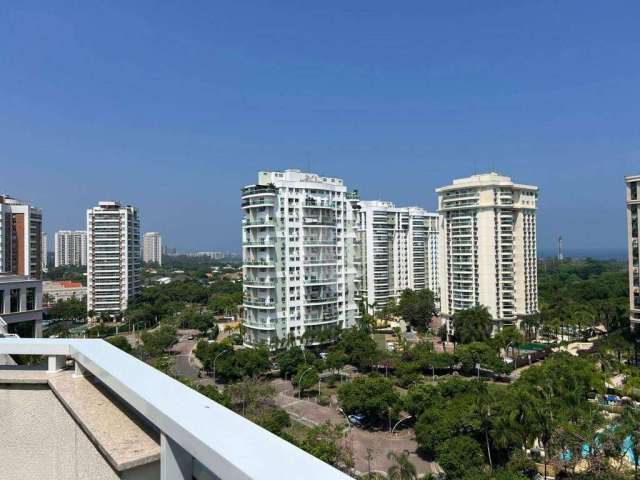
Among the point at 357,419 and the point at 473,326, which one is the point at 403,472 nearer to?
the point at 357,419

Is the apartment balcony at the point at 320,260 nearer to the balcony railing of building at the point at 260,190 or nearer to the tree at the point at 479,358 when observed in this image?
the balcony railing of building at the point at 260,190

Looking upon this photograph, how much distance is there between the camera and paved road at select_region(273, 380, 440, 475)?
1274 cm

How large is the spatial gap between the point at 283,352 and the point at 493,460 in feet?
44.5

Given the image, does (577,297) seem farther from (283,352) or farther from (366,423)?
(366,423)

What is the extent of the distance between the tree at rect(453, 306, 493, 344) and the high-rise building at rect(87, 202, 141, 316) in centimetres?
3075

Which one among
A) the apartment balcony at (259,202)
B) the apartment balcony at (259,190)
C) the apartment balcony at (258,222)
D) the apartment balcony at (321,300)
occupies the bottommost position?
the apartment balcony at (321,300)

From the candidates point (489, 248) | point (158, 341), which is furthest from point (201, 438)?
point (489, 248)

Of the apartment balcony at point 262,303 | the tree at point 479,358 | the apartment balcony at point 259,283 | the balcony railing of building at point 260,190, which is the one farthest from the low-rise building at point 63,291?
the tree at point 479,358

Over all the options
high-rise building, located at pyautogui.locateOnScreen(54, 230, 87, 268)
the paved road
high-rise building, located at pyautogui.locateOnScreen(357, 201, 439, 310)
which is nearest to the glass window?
the paved road

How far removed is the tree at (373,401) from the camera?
15336 mm

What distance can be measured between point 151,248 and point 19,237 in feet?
306

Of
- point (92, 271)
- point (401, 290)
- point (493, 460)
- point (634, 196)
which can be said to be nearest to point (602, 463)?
point (493, 460)

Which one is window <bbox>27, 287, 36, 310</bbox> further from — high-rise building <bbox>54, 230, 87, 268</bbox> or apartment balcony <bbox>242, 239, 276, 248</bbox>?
high-rise building <bbox>54, 230, 87, 268</bbox>

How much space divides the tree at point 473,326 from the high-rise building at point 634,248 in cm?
748
